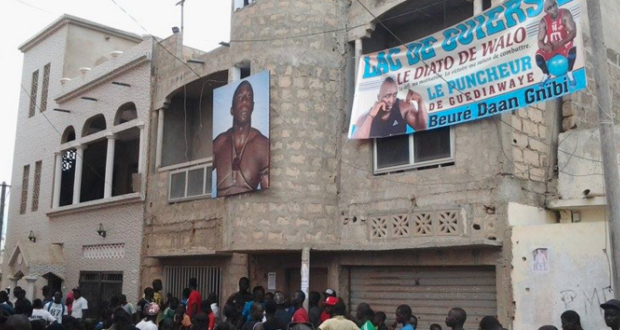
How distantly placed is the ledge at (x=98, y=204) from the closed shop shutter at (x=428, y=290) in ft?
23.1

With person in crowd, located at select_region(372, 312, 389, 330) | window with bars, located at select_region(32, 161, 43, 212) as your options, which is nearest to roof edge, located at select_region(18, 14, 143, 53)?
window with bars, located at select_region(32, 161, 43, 212)

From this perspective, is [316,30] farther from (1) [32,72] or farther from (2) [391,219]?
(1) [32,72]

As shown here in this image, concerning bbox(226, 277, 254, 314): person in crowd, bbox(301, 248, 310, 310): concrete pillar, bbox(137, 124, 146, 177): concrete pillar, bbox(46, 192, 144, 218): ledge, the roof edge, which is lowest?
bbox(226, 277, 254, 314): person in crowd

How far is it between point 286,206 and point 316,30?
3.43m

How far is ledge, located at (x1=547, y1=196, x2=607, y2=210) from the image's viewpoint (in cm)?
1012

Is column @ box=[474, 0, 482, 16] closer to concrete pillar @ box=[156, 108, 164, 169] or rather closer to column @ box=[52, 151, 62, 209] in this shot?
concrete pillar @ box=[156, 108, 164, 169]

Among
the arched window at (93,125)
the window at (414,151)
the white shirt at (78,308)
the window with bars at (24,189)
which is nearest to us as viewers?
the window at (414,151)

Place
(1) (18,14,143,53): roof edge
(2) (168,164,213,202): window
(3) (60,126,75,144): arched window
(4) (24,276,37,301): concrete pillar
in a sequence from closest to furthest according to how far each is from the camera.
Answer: (2) (168,164,213,202): window, (4) (24,276,37,301): concrete pillar, (3) (60,126,75,144): arched window, (1) (18,14,143,53): roof edge

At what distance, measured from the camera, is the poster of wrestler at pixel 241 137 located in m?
12.6

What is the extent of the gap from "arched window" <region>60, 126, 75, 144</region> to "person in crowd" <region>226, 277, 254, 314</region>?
10.7 m

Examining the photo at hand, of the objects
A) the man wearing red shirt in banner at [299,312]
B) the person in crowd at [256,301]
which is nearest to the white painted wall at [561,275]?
the man wearing red shirt in banner at [299,312]

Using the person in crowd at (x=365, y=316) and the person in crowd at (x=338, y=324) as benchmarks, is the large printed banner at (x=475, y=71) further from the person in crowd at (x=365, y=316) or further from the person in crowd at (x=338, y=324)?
the person in crowd at (x=338, y=324)

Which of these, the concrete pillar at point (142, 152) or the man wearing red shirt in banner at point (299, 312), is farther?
the concrete pillar at point (142, 152)

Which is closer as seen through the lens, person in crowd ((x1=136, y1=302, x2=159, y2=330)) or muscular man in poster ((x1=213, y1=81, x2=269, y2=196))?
person in crowd ((x1=136, y1=302, x2=159, y2=330))
